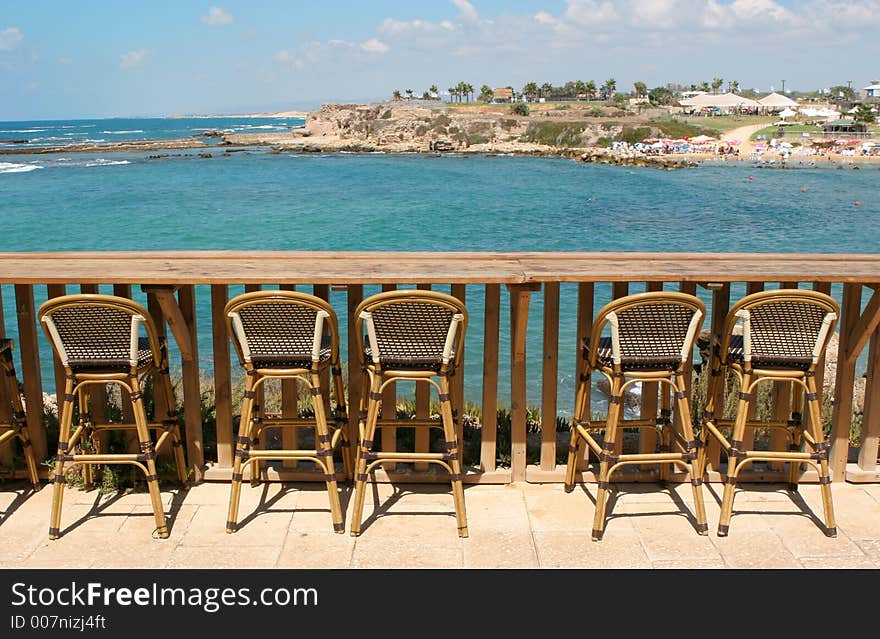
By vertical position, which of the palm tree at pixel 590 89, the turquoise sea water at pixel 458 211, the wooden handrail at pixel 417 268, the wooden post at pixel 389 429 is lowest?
the turquoise sea water at pixel 458 211

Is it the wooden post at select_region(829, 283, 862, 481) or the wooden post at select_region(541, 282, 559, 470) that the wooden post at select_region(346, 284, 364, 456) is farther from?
the wooden post at select_region(829, 283, 862, 481)

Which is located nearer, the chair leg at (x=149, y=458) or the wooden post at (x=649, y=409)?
the chair leg at (x=149, y=458)

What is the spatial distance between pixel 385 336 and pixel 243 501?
1257 millimetres

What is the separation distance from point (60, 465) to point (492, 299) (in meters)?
2.28

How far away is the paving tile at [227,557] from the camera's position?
11.9ft

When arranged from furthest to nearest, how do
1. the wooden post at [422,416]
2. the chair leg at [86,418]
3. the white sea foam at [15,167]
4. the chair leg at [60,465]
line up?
the white sea foam at [15,167] < the wooden post at [422,416] < the chair leg at [86,418] < the chair leg at [60,465]

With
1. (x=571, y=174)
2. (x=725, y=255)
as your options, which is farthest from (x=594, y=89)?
(x=725, y=255)

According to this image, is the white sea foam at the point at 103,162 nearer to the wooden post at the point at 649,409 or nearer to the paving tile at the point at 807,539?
the wooden post at the point at 649,409

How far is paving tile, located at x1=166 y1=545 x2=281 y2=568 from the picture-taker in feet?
11.9

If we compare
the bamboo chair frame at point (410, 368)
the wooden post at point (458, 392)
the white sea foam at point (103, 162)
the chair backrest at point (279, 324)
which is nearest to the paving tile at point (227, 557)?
the bamboo chair frame at point (410, 368)

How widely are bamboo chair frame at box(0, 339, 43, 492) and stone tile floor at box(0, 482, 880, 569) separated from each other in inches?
5.2

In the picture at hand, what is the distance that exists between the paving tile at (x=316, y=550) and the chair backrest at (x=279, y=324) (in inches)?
33.3

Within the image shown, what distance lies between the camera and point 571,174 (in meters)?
51.8

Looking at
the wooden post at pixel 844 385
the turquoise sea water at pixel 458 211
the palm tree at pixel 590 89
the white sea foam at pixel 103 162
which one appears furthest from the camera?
the palm tree at pixel 590 89
